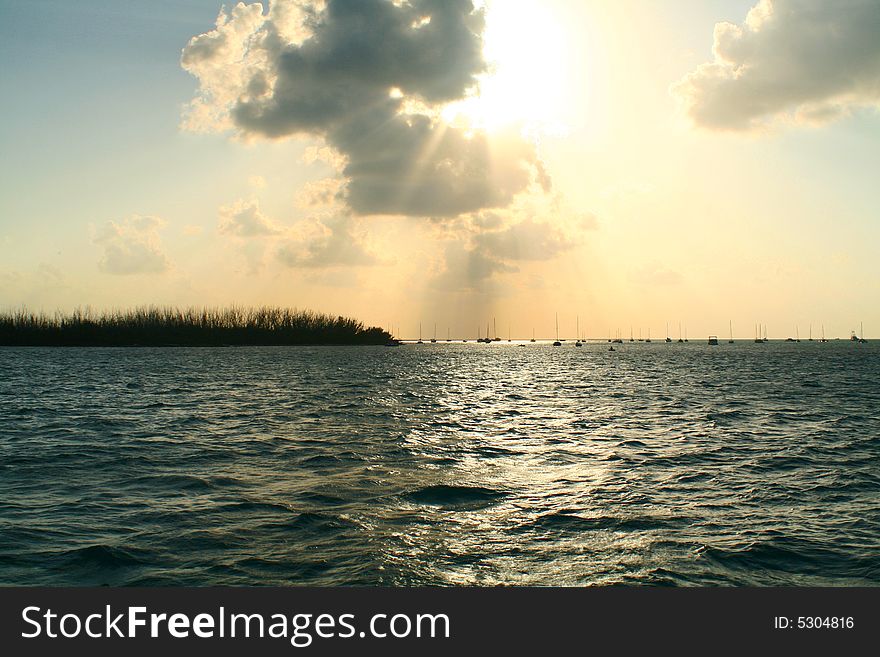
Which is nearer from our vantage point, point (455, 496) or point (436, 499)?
point (436, 499)

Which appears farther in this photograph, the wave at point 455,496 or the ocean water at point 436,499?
the wave at point 455,496

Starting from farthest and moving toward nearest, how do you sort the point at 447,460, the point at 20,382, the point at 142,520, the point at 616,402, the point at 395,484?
1. the point at 20,382
2. the point at 616,402
3. the point at 447,460
4. the point at 395,484
5. the point at 142,520

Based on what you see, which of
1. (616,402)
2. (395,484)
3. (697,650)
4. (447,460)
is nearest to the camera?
(697,650)

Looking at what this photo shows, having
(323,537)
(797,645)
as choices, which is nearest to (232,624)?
(323,537)

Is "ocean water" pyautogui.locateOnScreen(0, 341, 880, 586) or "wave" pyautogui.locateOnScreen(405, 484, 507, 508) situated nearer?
"ocean water" pyautogui.locateOnScreen(0, 341, 880, 586)

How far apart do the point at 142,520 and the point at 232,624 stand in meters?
9.03

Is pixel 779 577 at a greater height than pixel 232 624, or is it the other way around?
pixel 232 624

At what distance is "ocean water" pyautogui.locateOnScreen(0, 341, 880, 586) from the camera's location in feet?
42.8

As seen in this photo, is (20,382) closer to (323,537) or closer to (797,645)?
(323,537)

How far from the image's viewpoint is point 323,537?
48.8ft

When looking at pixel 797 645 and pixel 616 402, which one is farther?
pixel 616 402

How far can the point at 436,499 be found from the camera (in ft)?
61.7

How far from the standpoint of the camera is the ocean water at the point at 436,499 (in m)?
13.0

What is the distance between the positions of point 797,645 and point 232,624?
27.5ft
